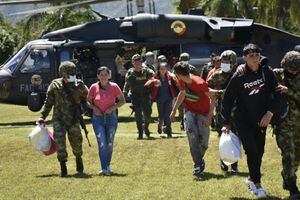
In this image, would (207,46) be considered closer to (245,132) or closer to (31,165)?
(31,165)

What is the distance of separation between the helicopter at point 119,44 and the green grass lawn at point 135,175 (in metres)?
5.05

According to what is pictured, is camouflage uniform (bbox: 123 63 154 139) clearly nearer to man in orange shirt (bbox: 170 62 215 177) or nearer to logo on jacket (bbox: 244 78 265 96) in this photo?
man in orange shirt (bbox: 170 62 215 177)

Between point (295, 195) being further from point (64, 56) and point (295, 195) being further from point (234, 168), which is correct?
point (64, 56)

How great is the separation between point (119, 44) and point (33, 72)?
2.63 metres

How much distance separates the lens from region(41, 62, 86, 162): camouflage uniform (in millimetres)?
9203

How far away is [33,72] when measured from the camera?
61.0 feet

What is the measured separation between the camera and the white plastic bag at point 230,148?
7.44 m

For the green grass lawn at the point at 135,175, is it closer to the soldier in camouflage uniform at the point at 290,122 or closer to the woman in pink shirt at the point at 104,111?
the soldier in camouflage uniform at the point at 290,122

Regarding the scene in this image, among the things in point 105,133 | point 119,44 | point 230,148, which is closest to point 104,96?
point 105,133

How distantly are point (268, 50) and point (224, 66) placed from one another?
1134 centimetres

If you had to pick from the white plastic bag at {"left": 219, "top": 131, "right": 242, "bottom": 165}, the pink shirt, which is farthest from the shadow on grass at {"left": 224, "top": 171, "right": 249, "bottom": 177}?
the pink shirt

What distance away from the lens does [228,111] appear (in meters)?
7.22

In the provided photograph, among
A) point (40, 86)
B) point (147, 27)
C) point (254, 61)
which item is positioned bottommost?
point (40, 86)

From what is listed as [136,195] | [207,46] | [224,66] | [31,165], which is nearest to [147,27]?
[207,46]
